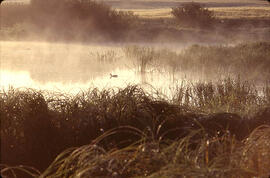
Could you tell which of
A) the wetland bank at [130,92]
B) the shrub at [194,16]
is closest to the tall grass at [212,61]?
the wetland bank at [130,92]

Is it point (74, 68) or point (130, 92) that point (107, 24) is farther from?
point (130, 92)

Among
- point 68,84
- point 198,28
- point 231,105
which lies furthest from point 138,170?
point 198,28

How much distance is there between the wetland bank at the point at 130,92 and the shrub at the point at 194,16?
44 millimetres

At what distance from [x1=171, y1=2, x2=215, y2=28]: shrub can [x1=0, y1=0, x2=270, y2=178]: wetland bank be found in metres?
0.04

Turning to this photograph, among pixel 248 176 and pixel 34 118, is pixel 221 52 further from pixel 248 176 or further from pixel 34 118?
pixel 248 176

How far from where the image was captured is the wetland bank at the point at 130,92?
12.9ft

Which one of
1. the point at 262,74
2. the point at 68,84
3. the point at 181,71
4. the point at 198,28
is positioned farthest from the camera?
Answer: the point at 198,28

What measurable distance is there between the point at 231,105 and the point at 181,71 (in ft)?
16.8

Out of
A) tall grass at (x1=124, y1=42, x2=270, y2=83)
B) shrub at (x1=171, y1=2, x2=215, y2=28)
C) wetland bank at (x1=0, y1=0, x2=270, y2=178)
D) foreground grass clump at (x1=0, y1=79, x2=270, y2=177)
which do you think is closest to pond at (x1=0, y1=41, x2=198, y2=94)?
wetland bank at (x1=0, y1=0, x2=270, y2=178)

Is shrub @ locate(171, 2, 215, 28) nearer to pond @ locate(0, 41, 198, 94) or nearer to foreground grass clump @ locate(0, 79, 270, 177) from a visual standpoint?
pond @ locate(0, 41, 198, 94)

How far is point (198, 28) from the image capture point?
17.4 meters

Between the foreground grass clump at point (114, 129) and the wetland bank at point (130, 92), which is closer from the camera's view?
the wetland bank at point (130, 92)

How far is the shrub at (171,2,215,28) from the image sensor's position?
1703 centimetres

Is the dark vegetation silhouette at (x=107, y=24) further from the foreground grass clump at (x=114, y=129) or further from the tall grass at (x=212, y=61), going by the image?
the foreground grass clump at (x=114, y=129)
